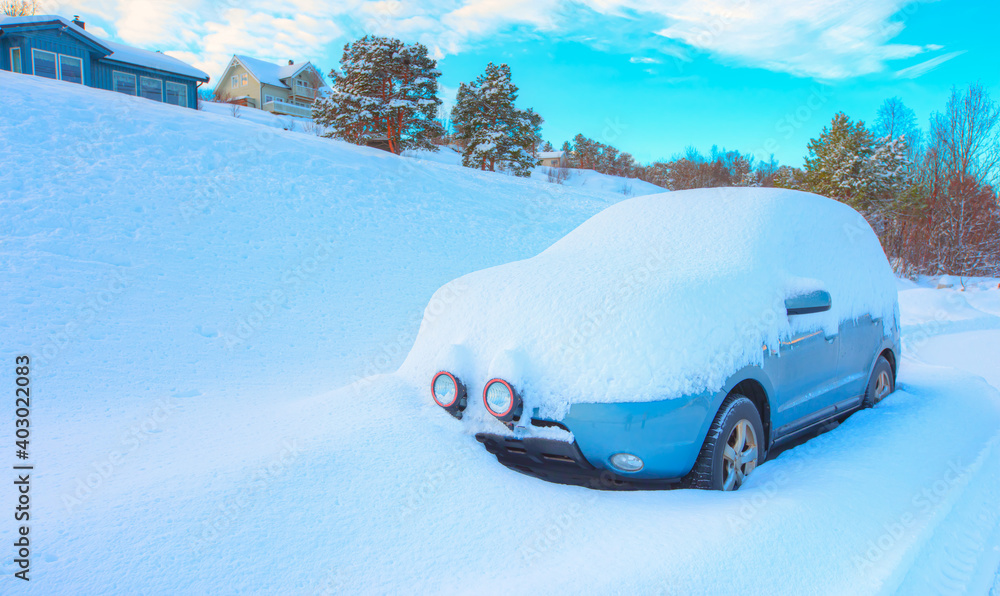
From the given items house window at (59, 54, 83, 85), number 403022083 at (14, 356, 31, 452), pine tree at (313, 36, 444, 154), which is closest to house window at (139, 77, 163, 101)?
house window at (59, 54, 83, 85)

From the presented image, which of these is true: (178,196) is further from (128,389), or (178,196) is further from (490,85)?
(490,85)

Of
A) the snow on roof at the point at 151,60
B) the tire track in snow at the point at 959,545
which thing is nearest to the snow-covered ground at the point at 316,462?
the tire track in snow at the point at 959,545

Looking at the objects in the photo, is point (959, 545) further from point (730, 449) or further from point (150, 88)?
point (150, 88)

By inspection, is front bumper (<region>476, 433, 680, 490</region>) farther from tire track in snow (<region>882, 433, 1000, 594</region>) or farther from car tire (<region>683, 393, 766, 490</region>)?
tire track in snow (<region>882, 433, 1000, 594</region>)

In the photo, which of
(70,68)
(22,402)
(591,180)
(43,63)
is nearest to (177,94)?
(70,68)

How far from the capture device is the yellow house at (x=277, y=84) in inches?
1823

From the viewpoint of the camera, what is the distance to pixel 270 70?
48.0 meters

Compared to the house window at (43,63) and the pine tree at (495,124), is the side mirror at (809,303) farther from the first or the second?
the house window at (43,63)

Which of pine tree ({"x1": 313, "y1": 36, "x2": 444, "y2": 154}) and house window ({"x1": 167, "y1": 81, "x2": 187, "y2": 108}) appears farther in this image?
house window ({"x1": 167, "y1": 81, "x2": 187, "y2": 108})

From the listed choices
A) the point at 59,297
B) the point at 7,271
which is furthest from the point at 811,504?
the point at 7,271

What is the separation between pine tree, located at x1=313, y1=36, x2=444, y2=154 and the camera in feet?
78.3

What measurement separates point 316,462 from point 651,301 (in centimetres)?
A: 179

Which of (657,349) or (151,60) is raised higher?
(151,60)

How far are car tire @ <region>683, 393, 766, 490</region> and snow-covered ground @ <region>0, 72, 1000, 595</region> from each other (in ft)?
0.30
